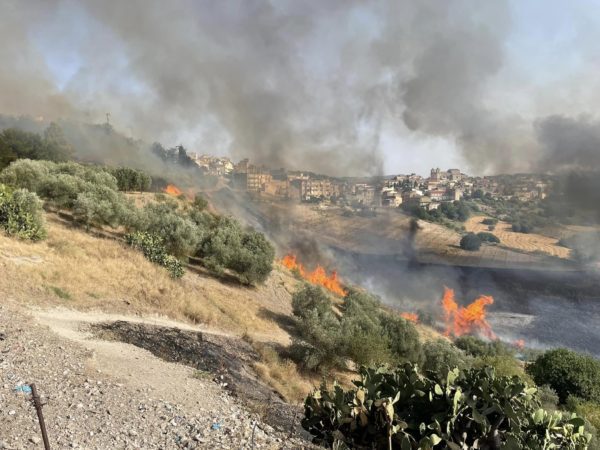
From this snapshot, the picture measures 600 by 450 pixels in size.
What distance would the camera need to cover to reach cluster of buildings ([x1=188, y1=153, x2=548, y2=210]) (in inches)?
3531

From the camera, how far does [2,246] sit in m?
15.7

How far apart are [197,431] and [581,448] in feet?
17.2

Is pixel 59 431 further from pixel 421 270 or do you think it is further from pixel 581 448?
pixel 421 270

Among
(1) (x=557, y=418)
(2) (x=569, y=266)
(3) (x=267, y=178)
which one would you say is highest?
(3) (x=267, y=178)

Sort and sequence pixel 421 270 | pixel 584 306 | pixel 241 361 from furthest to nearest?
1. pixel 421 270
2. pixel 584 306
3. pixel 241 361

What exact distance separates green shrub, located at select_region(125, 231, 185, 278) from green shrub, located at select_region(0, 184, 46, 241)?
4.19 metres

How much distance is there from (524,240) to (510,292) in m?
23.2

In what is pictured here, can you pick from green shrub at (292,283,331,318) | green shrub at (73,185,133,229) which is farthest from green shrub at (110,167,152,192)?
green shrub at (292,283,331,318)

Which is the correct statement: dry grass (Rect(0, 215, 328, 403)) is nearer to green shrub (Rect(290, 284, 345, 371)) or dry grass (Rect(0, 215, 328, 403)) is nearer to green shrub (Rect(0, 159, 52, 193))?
green shrub (Rect(290, 284, 345, 371))

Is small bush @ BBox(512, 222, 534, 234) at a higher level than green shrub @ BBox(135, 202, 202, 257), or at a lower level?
higher

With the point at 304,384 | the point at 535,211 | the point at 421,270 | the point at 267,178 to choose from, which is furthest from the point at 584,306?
the point at 304,384

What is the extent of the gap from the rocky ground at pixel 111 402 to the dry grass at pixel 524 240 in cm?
9015

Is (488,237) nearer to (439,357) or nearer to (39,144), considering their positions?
(439,357)

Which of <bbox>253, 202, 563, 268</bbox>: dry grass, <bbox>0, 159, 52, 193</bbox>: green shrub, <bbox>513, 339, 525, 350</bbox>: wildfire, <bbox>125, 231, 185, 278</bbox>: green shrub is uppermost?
<bbox>253, 202, 563, 268</bbox>: dry grass
